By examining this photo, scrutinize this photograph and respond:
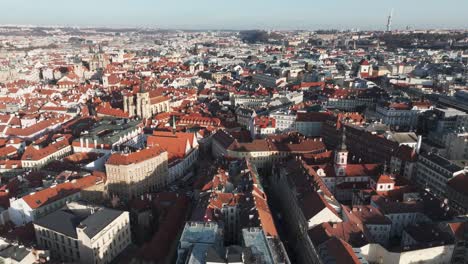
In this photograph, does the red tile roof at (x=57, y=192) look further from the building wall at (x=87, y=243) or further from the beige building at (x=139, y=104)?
the beige building at (x=139, y=104)

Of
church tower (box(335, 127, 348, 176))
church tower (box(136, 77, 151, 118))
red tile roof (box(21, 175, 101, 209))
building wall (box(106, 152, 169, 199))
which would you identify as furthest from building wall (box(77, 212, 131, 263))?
church tower (box(136, 77, 151, 118))

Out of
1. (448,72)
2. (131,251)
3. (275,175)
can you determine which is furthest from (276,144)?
(448,72)

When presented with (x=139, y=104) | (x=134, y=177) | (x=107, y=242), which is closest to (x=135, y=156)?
(x=134, y=177)

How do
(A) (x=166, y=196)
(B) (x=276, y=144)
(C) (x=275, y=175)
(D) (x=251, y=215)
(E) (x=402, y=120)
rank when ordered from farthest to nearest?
1. (E) (x=402, y=120)
2. (B) (x=276, y=144)
3. (C) (x=275, y=175)
4. (A) (x=166, y=196)
5. (D) (x=251, y=215)

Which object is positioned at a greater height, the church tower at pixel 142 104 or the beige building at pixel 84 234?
the church tower at pixel 142 104

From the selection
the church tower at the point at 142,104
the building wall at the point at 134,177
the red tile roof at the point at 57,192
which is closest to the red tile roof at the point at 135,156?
the building wall at the point at 134,177

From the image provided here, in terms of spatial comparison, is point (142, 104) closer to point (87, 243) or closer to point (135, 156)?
point (135, 156)

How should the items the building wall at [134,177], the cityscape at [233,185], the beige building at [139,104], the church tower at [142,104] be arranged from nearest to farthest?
the cityscape at [233,185] → the building wall at [134,177] → the church tower at [142,104] → the beige building at [139,104]

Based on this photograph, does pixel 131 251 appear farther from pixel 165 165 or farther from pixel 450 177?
pixel 450 177
